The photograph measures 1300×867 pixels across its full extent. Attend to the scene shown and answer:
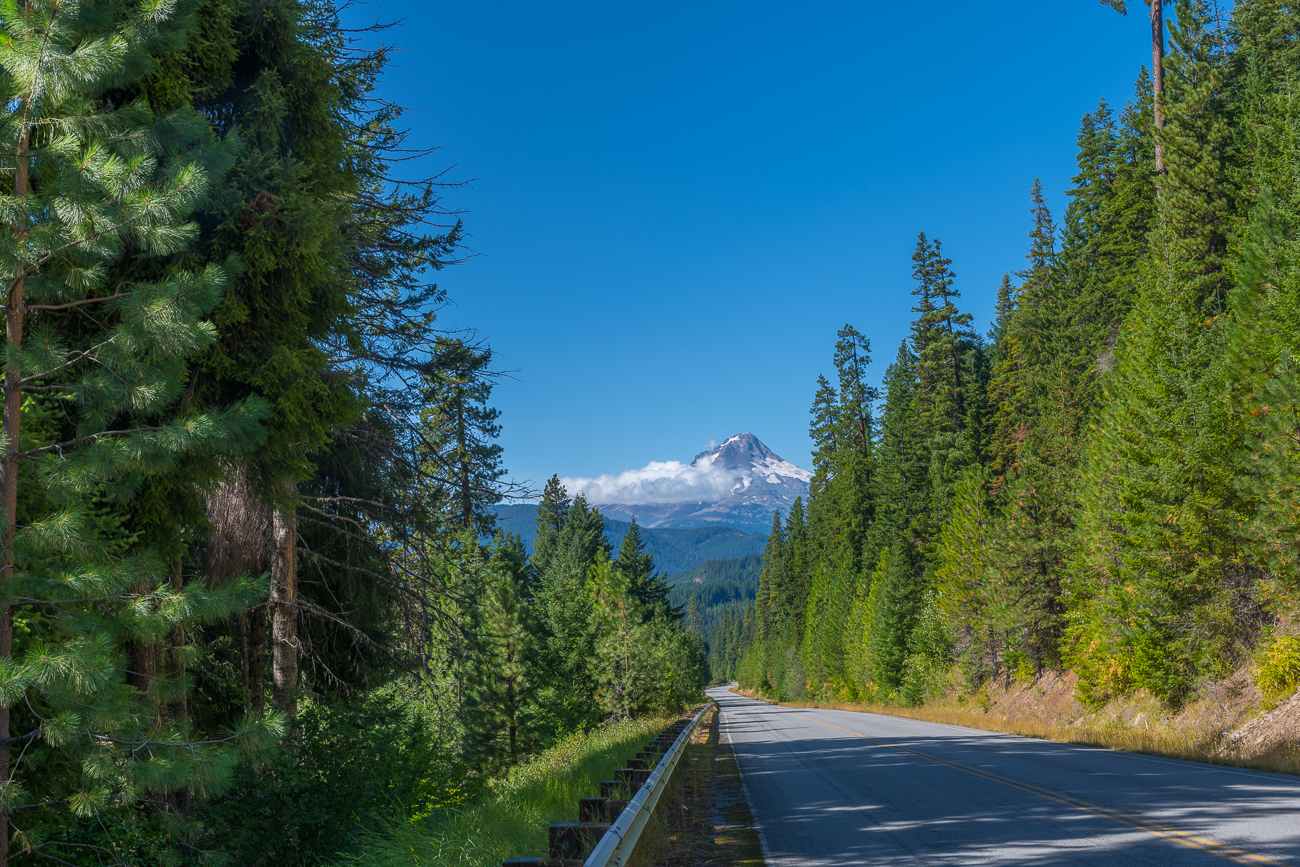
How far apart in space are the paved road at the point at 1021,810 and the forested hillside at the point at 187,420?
4.89 meters

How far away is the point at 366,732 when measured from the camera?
8867 millimetres

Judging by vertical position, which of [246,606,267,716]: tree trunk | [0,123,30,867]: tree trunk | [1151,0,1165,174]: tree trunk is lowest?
[246,606,267,716]: tree trunk

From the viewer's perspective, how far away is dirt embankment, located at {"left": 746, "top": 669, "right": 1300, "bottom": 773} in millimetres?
13798

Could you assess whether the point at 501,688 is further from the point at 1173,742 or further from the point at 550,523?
the point at 550,523

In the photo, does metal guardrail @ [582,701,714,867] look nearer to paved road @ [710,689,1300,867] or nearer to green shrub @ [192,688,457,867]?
paved road @ [710,689,1300,867]

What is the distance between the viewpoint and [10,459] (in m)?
4.55

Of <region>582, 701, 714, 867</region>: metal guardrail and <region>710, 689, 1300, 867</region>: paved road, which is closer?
<region>582, 701, 714, 867</region>: metal guardrail

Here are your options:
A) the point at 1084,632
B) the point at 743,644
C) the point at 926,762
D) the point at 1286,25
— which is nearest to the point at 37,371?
the point at 926,762

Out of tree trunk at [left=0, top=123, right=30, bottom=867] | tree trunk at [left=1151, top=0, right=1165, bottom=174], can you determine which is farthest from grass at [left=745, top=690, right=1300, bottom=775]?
tree trunk at [left=1151, top=0, right=1165, bottom=174]

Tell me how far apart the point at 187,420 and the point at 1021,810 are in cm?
897

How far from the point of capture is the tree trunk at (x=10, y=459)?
4.44m

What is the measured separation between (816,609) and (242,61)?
237 feet

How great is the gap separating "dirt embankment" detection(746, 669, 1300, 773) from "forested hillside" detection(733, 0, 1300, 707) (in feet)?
2.18

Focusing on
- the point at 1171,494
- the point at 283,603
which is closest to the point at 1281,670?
the point at 1171,494
